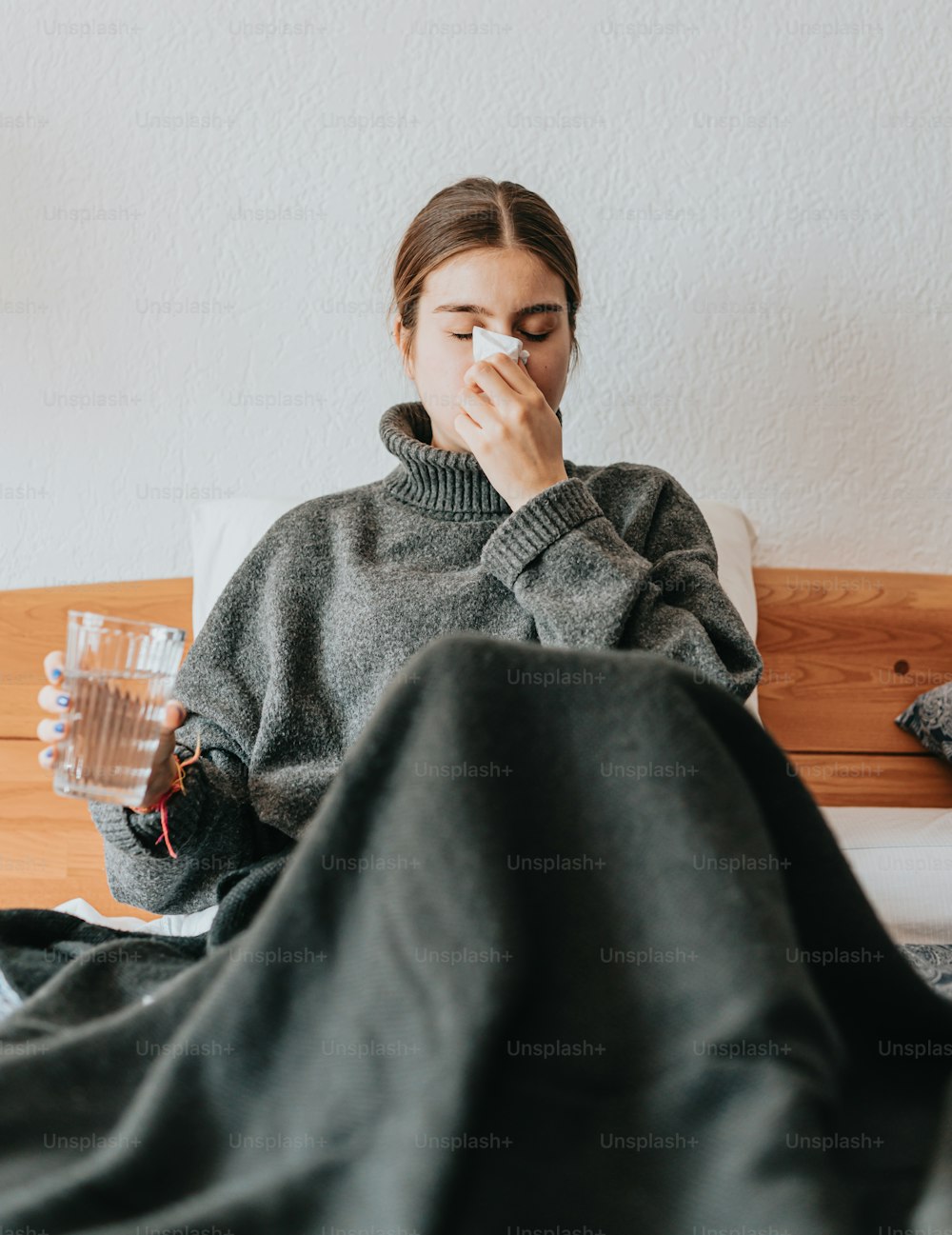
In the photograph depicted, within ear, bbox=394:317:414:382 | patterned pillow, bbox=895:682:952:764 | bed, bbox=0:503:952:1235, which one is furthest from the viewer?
patterned pillow, bbox=895:682:952:764

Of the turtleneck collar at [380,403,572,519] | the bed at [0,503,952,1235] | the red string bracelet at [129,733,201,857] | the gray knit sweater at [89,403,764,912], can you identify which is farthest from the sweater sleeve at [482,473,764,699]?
the bed at [0,503,952,1235]

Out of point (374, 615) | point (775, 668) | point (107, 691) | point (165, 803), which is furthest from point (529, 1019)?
point (775, 668)

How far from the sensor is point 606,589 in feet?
3.42

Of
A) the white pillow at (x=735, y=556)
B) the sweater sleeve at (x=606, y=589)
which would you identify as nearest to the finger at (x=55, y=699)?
the sweater sleeve at (x=606, y=589)

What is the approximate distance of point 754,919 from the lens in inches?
20.3

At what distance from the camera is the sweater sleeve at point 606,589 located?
1034mm

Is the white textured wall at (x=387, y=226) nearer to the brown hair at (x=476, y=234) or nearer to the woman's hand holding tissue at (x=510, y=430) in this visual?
the brown hair at (x=476, y=234)

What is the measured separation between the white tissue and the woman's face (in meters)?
0.01

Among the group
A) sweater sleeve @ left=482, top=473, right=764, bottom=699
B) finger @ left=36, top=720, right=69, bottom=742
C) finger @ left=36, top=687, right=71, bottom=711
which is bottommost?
finger @ left=36, top=720, right=69, bottom=742

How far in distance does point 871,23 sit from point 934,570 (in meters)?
0.71

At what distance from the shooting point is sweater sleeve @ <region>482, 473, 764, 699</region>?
1.03 meters

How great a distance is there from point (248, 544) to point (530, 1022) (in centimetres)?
89

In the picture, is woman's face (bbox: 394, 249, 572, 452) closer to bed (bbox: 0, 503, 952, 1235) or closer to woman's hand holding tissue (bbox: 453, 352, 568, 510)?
woman's hand holding tissue (bbox: 453, 352, 568, 510)

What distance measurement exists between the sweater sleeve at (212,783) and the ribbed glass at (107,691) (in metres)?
0.17
